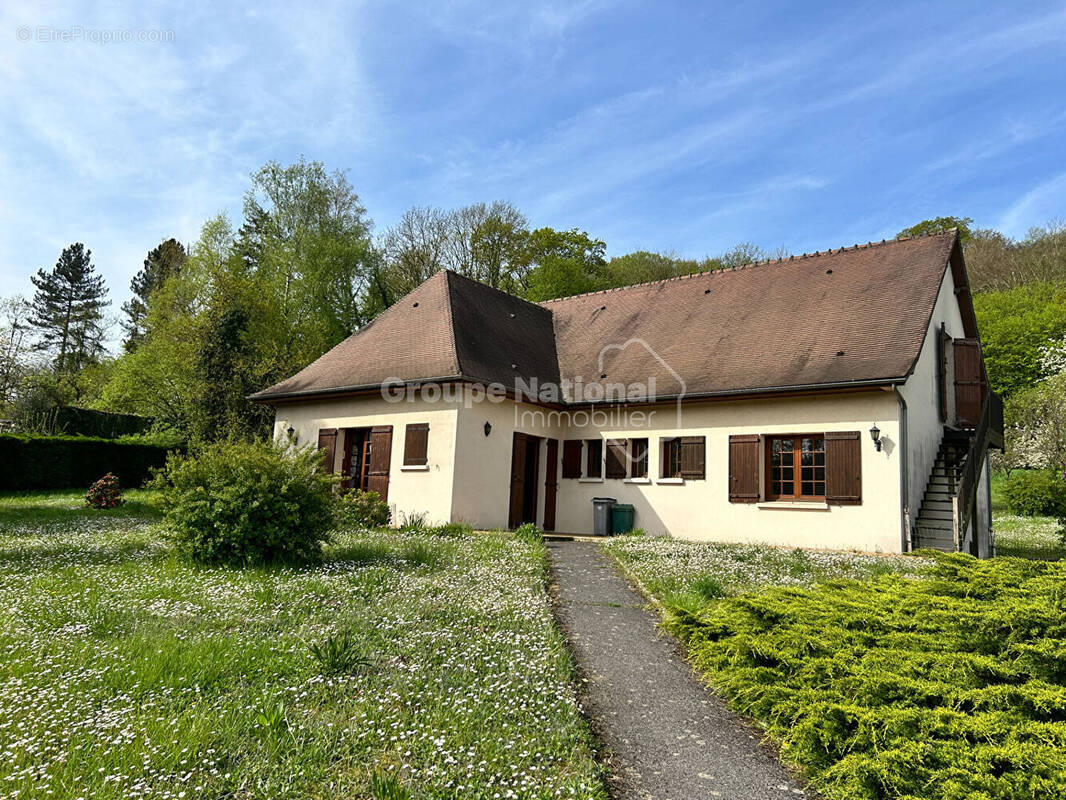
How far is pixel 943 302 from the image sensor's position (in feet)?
48.9

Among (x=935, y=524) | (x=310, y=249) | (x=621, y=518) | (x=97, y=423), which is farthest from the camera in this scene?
(x=310, y=249)

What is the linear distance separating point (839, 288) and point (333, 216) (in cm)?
2281

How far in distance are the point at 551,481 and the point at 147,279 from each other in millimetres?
42980

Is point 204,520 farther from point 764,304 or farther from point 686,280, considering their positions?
point 686,280

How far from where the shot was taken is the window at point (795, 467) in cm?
1281

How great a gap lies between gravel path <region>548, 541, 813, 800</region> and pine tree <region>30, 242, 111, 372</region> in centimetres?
4387

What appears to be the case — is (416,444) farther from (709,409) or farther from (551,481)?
(709,409)

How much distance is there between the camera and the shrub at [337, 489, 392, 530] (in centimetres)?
1279

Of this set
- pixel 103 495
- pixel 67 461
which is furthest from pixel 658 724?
pixel 67 461

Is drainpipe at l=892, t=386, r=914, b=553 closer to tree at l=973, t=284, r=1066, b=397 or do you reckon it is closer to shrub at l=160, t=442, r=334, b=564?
shrub at l=160, t=442, r=334, b=564

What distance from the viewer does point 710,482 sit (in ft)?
45.0

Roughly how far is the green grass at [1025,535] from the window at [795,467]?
150 inches

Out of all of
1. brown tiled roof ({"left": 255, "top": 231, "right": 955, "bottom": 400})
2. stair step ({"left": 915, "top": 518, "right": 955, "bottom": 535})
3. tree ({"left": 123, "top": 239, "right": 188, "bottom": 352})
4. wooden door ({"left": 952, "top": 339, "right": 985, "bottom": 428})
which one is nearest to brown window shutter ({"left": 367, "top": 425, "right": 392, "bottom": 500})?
brown tiled roof ({"left": 255, "top": 231, "right": 955, "bottom": 400})

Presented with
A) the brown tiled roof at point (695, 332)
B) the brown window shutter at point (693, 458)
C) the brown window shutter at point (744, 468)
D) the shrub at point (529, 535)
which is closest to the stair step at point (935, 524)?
the brown window shutter at point (744, 468)
